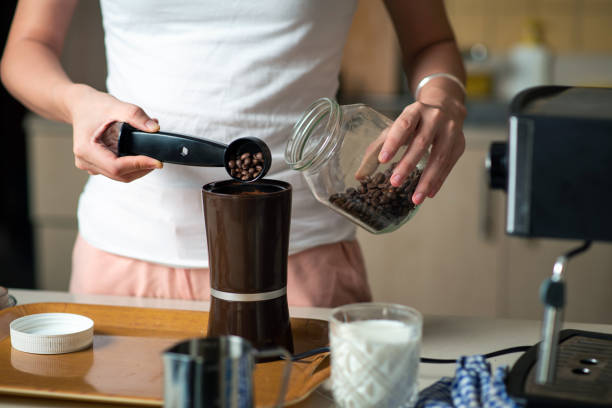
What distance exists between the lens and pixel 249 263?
0.76m

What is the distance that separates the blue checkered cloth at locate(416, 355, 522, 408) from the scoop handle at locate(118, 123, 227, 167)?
12.5 inches

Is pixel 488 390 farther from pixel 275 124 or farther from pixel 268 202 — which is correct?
pixel 275 124

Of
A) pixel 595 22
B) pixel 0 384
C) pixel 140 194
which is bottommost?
pixel 0 384

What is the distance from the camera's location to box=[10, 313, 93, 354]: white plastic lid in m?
0.79

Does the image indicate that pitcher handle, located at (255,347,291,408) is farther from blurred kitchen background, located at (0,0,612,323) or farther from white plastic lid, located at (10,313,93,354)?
blurred kitchen background, located at (0,0,612,323)

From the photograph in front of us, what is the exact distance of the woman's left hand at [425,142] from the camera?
78 centimetres

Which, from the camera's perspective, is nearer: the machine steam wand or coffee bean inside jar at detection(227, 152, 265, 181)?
the machine steam wand

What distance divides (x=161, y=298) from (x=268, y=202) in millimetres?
336

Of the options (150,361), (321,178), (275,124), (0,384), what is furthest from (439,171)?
(0,384)

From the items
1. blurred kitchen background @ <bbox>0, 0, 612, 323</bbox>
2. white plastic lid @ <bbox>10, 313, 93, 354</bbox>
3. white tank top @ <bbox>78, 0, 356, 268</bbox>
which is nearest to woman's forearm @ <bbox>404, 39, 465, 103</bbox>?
white tank top @ <bbox>78, 0, 356, 268</bbox>

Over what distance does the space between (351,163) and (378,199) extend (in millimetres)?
48

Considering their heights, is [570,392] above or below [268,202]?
below

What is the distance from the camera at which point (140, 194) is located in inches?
39.4

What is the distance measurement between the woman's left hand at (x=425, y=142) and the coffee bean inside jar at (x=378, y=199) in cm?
2
